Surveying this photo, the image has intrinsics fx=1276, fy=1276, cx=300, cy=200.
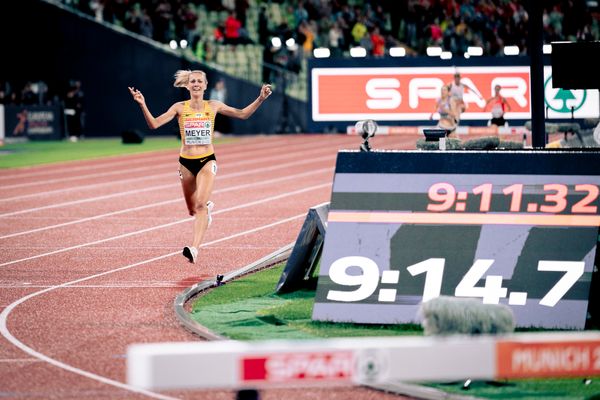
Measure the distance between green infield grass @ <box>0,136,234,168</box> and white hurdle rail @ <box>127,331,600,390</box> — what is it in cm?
2653

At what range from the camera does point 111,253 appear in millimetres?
15469

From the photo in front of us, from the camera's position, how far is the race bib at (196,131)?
13.8m

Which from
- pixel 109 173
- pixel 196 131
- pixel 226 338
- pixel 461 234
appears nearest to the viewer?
pixel 226 338

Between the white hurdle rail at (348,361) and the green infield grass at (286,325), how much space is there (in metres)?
2.56

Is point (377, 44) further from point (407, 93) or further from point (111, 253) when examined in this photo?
point (407, 93)

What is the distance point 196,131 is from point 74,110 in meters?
Result: 28.3

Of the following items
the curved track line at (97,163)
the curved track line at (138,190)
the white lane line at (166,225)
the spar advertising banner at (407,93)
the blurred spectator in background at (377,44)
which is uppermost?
the blurred spectator in background at (377,44)

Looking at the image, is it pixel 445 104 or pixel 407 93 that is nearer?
pixel 407 93

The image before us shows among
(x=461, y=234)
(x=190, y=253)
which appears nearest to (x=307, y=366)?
(x=461, y=234)

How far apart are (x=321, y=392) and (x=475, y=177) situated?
8.86ft

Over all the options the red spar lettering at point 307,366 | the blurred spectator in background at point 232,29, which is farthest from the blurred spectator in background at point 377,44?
the red spar lettering at point 307,366

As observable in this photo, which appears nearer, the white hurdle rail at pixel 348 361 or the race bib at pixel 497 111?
the white hurdle rail at pixel 348 361

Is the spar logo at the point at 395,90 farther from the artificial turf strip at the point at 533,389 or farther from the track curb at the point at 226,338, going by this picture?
the artificial turf strip at the point at 533,389

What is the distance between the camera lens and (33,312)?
11242 millimetres
